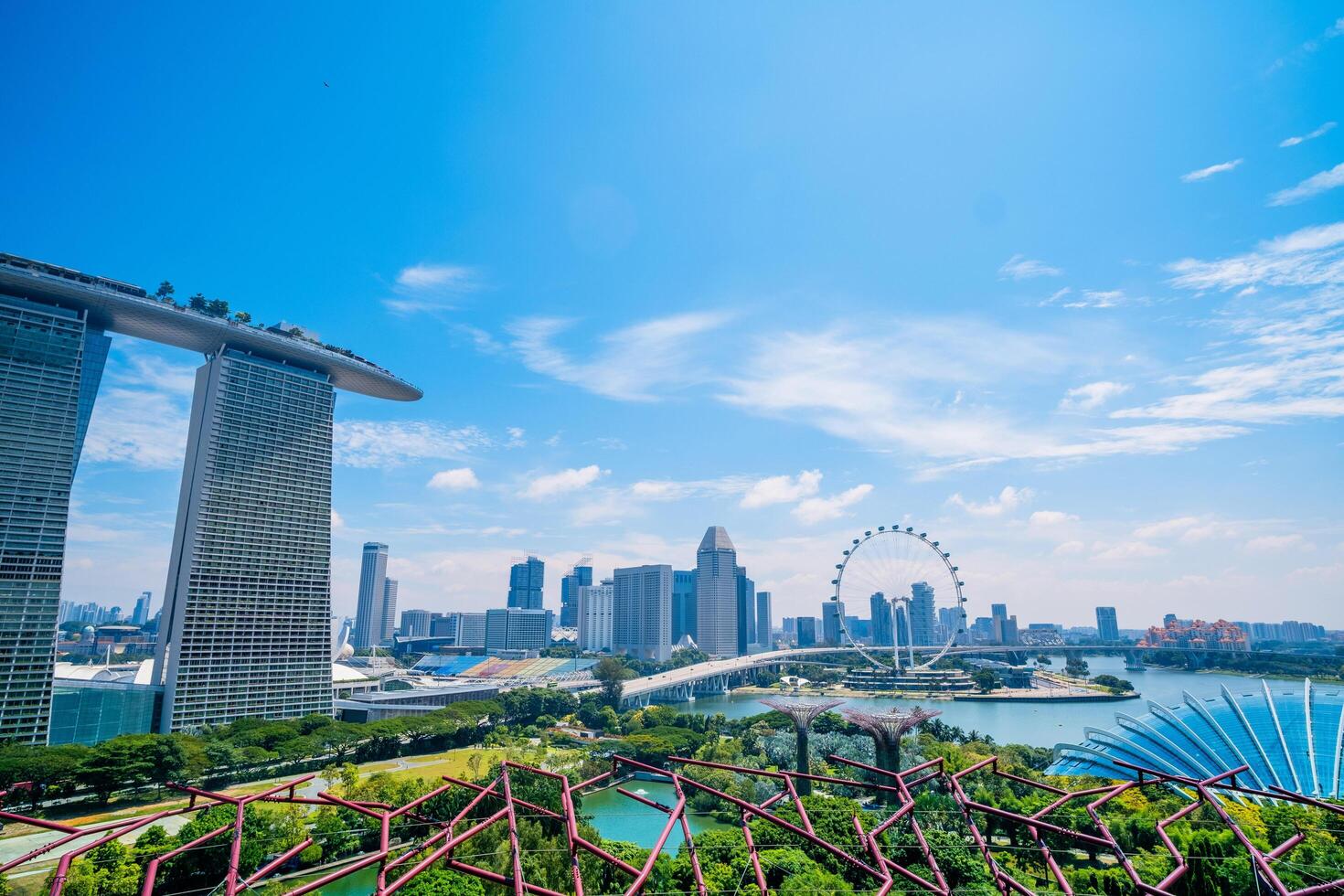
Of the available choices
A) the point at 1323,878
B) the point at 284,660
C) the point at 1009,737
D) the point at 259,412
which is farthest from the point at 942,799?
the point at 259,412

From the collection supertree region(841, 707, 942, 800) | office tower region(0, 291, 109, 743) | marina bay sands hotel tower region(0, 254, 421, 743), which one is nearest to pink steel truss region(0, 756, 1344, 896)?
supertree region(841, 707, 942, 800)

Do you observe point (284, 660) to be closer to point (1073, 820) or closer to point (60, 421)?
point (60, 421)

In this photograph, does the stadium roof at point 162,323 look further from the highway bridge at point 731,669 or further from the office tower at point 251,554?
the highway bridge at point 731,669

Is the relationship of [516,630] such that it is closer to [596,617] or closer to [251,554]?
[596,617]

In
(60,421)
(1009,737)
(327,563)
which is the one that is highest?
(60,421)

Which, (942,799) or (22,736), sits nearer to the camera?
(942,799)

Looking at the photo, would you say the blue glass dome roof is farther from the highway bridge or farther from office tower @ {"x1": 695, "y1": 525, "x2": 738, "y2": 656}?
office tower @ {"x1": 695, "y1": 525, "x2": 738, "y2": 656}
